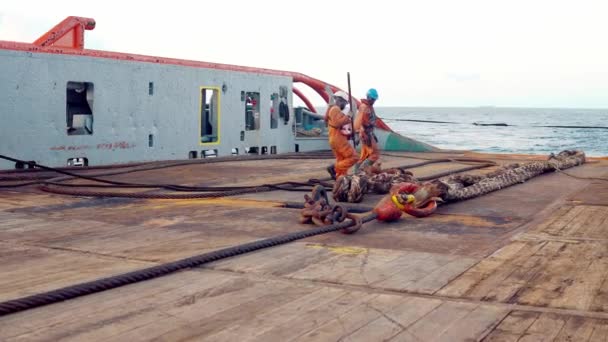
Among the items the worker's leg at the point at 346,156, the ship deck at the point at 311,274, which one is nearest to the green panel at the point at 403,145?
the worker's leg at the point at 346,156

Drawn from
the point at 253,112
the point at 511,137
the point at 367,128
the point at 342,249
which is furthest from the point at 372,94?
the point at 511,137

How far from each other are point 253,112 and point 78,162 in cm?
688

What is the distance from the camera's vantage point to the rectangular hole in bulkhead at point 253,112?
70.4 feet

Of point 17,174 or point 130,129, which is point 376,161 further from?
point 130,129

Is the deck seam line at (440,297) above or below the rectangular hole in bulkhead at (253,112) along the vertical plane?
below

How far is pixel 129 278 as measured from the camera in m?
4.77

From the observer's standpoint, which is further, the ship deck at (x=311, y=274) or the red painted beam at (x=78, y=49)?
the red painted beam at (x=78, y=49)

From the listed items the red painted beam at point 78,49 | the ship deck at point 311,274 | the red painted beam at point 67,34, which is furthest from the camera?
the red painted beam at point 67,34

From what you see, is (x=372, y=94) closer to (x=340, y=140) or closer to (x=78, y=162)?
(x=340, y=140)

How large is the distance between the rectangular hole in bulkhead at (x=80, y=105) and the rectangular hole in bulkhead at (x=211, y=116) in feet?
11.7

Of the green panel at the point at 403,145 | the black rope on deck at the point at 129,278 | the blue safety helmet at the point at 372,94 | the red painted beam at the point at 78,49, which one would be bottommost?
the black rope on deck at the point at 129,278

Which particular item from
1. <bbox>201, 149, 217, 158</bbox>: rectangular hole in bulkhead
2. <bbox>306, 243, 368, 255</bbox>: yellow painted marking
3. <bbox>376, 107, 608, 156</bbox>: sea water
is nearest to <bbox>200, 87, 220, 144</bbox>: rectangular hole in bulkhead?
<bbox>201, 149, 217, 158</bbox>: rectangular hole in bulkhead

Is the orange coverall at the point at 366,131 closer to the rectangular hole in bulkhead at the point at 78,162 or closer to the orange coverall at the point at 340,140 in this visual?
the orange coverall at the point at 340,140

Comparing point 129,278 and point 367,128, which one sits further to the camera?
point 367,128
